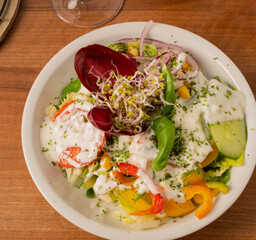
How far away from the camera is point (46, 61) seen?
245cm

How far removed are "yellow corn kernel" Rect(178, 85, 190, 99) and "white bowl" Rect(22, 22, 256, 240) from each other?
0.28 m

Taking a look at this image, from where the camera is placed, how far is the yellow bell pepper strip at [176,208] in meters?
1.86

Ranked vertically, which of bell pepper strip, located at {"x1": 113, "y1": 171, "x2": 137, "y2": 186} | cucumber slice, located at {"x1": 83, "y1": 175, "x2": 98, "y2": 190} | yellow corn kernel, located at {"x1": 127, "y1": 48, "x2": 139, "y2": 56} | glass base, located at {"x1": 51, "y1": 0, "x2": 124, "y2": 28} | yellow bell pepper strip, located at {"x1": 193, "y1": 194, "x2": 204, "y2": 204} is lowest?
cucumber slice, located at {"x1": 83, "y1": 175, "x2": 98, "y2": 190}

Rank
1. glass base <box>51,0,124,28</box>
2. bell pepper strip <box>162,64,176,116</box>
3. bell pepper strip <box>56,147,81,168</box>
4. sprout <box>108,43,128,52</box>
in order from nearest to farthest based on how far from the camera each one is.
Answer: bell pepper strip <box>162,64,176,116</box> → bell pepper strip <box>56,147,81,168</box> → sprout <box>108,43,128,52</box> → glass base <box>51,0,124,28</box>

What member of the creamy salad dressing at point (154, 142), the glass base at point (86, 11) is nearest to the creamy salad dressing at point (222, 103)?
the creamy salad dressing at point (154, 142)

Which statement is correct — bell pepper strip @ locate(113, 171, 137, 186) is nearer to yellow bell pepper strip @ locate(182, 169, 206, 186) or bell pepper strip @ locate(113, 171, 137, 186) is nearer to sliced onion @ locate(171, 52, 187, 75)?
yellow bell pepper strip @ locate(182, 169, 206, 186)

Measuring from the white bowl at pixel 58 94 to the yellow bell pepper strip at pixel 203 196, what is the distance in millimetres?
32

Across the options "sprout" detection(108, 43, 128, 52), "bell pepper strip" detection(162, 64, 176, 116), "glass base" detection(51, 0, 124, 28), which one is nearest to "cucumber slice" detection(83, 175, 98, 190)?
"bell pepper strip" detection(162, 64, 176, 116)

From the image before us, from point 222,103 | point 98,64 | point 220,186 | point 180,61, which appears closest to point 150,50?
point 180,61

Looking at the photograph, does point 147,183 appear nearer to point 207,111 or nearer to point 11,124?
point 207,111

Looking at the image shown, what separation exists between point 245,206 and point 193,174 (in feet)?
1.61

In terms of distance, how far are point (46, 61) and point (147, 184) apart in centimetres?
117

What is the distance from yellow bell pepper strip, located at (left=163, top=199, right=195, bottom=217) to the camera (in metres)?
1.86

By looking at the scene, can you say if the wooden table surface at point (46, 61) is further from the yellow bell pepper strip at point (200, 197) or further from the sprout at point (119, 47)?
the sprout at point (119, 47)
